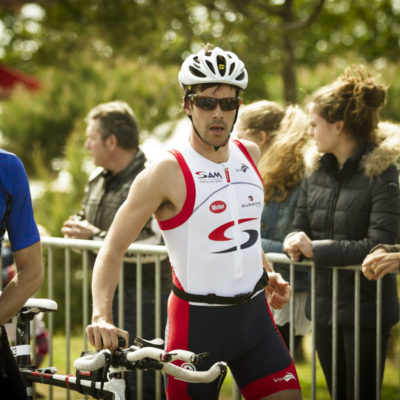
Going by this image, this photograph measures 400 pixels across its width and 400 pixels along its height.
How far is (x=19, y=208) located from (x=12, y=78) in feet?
41.3

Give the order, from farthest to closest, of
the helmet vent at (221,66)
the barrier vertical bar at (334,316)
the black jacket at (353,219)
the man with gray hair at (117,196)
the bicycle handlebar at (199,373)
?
the man with gray hair at (117,196) → the barrier vertical bar at (334,316) → the black jacket at (353,219) → the helmet vent at (221,66) → the bicycle handlebar at (199,373)

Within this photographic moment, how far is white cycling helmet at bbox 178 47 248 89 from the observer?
10.5ft

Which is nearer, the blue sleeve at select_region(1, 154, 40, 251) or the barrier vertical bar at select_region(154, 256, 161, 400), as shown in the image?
the blue sleeve at select_region(1, 154, 40, 251)

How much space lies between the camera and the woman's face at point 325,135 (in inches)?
166

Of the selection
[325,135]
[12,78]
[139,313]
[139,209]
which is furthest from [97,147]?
[12,78]

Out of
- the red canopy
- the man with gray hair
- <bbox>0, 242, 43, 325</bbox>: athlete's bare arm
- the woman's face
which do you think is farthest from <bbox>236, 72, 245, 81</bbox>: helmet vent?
the red canopy

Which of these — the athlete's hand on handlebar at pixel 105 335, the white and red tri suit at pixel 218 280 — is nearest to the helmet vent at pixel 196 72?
the white and red tri suit at pixel 218 280

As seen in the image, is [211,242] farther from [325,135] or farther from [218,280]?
[325,135]

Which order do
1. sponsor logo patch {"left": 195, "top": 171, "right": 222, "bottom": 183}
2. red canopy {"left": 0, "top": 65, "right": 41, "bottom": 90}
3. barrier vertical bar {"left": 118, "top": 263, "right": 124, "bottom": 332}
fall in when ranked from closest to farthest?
sponsor logo patch {"left": 195, "top": 171, "right": 222, "bottom": 183} → barrier vertical bar {"left": 118, "top": 263, "right": 124, "bottom": 332} → red canopy {"left": 0, "top": 65, "right": 41, "bottom": 90}

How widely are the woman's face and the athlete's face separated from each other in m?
1.14

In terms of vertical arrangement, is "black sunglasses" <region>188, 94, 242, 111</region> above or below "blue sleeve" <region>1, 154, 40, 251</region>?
above

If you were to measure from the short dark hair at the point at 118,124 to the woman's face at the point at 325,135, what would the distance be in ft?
5.01

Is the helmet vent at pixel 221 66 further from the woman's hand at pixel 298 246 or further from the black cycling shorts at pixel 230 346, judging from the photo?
the woman's hand at pixel 298 246

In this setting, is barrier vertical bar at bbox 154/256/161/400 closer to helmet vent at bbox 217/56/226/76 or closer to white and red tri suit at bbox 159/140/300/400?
white and red tri suit at bbox 159/140/300/400
